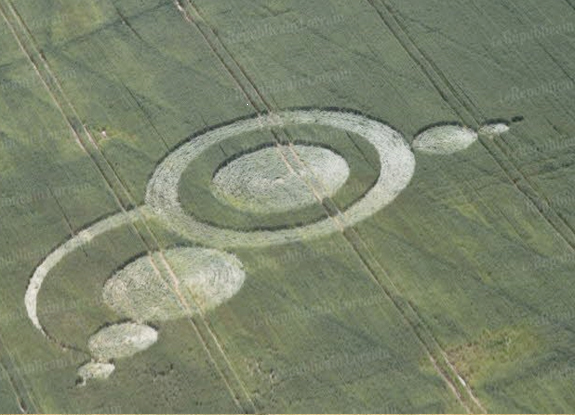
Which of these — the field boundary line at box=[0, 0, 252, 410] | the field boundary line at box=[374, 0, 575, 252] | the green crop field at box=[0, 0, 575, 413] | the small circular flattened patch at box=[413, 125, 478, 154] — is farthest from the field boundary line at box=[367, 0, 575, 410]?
the field boundary line at box=[0, 0, 252, 410]

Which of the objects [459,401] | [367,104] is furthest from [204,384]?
[367,104]

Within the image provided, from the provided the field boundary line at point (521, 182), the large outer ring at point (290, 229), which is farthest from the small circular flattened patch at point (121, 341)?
the field boundary line at point (521, 182)

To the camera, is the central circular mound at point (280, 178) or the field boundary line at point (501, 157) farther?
the central circular mound at point (280, 178)

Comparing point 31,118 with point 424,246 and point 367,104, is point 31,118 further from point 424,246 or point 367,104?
point 424,246

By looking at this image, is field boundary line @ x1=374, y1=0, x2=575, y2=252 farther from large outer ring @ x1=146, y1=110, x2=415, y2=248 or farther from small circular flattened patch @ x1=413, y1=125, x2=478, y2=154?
large outer ring @ x1=146, y1=110, x2=415, y2=248

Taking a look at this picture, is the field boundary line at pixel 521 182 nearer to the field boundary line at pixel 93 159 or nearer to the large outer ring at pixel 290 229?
the large outer ring at pixel 290 229

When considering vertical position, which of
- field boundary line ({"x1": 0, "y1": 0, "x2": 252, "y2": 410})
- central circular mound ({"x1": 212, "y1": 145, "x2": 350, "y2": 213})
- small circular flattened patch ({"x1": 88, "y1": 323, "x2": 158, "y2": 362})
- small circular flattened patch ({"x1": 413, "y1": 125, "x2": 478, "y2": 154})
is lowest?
small circular flattened patch ({"x1": 88, "y1": 323, "x2": 158, "y2": 362})
